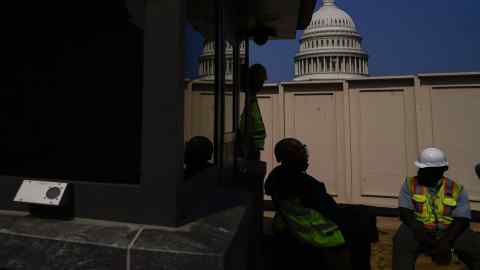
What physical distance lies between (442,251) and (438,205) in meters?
0.41

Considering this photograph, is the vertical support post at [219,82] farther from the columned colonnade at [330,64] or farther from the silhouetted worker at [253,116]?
the columned colonnade at [330,64]

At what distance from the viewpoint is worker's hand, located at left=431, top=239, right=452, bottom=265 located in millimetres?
2896

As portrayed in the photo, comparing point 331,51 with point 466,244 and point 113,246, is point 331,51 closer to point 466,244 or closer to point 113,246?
point 466,244

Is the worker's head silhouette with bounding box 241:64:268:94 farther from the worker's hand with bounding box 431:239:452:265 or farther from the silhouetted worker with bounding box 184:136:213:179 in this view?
the worker's hand with bounding box 431:239:452:265

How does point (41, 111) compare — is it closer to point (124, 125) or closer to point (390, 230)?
point (124, 125)

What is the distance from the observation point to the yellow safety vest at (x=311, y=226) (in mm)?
2350

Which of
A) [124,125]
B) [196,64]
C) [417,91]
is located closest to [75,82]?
[124,125]

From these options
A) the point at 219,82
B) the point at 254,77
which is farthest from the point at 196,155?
the point at 254,77

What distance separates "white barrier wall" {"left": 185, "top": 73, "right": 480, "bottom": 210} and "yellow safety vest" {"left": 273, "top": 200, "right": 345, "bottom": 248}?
389 centimetres

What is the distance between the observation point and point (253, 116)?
402cm

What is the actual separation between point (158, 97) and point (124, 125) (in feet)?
0.65

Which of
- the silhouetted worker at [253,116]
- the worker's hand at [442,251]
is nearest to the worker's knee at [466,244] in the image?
the worker's hand at [442,251]

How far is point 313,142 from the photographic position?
20.6 ft

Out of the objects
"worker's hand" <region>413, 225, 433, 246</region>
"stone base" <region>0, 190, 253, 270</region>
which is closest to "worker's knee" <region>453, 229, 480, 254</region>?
"worker's hand" <region>413, 225, 433, 246</region>
